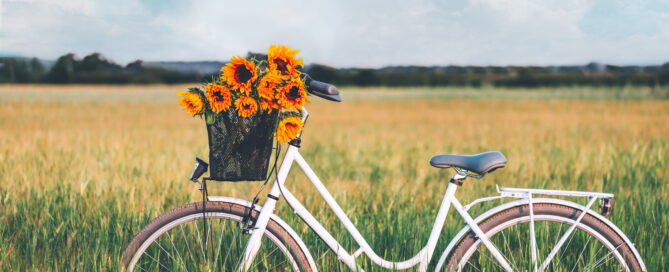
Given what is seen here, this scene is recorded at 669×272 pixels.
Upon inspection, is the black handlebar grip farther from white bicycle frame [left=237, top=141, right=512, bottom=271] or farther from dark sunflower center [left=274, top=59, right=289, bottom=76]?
white bicycle frame [left=237, top=141, right=512, bottom=271]

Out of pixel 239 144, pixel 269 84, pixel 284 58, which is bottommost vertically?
pixel 239 144

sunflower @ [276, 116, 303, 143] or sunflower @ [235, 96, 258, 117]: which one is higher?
sunflower @ [235, 96, 258, 117]

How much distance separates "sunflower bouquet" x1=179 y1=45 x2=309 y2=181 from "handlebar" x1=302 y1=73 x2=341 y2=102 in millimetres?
40

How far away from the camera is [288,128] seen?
227cm

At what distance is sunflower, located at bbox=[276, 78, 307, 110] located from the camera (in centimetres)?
221

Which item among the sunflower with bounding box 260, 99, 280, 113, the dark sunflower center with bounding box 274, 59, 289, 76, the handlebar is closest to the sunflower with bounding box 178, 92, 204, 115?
the sunflower with bounding box 260, 99, 280, 113

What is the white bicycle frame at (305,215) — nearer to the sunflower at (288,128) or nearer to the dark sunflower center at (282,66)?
the sunflower at (288,128)

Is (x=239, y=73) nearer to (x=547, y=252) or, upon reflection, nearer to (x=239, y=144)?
(x=239, y=144)

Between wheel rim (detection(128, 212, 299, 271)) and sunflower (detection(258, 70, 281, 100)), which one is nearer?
sunflower (detection(258, 70, 281, 100))

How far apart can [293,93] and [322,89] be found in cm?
13

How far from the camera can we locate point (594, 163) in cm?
707

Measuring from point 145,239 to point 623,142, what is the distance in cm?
969

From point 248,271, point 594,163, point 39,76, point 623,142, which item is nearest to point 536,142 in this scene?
point 623,142

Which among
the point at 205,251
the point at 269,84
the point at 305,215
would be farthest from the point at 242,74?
the point at 205,251
